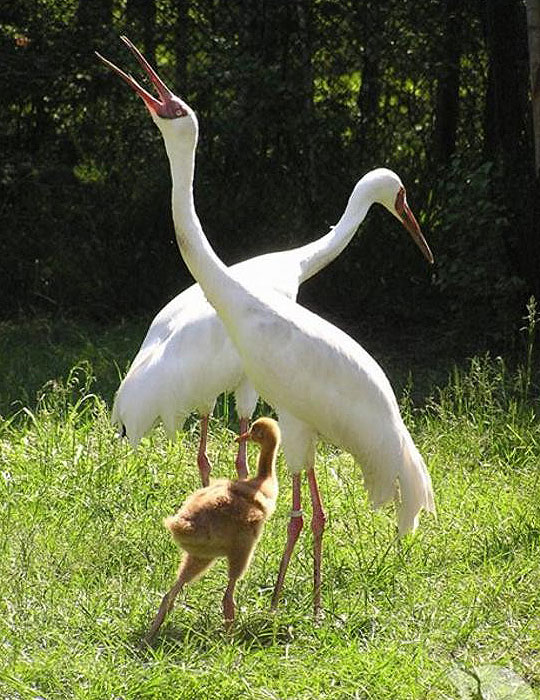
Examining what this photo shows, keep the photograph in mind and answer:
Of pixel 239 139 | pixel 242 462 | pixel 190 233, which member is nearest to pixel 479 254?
pixel 239 139

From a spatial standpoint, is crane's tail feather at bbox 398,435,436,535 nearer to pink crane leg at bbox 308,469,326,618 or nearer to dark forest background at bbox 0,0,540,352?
pink crane leg at bbox 308,469,326,618

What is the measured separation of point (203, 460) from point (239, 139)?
4806 millimetres

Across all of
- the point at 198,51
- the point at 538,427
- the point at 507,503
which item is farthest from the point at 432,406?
the point at 198,51

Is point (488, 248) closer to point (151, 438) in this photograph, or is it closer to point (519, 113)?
point (519, 113)

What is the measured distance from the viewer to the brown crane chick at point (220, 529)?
5.03 metres

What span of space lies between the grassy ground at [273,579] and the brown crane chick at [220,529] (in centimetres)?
17

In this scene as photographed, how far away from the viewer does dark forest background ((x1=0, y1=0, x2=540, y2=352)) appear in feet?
35.2

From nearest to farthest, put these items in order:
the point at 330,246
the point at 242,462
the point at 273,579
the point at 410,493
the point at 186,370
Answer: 1. the point at 410,493
2. the point at 273,579
3. the point at 186,370
4. the point at 242,462
5. the point at 330,246

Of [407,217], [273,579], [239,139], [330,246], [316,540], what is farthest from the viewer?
[239,139]

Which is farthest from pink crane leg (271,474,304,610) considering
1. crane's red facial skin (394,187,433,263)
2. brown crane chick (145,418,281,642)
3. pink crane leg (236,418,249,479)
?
crane's red facial skin (394,187,433,263)

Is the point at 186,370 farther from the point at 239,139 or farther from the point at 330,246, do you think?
the point at 239,139

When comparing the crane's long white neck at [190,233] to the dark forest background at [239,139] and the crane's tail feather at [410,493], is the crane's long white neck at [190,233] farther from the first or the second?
the dark forest background at [239,139]

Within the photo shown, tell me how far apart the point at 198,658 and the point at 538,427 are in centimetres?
315

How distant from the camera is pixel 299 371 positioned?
17.8ft
